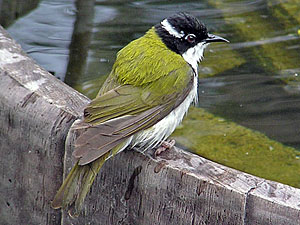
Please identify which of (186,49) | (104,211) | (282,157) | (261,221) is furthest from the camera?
(282,157)

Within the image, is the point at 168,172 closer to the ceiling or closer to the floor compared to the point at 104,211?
closer to the ceiling

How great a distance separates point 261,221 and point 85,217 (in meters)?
1.12

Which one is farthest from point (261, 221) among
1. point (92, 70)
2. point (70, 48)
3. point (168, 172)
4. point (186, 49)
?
point (70, 48)

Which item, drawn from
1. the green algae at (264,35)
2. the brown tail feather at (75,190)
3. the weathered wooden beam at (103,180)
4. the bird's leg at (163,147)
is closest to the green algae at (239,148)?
the green algae at (264,35)

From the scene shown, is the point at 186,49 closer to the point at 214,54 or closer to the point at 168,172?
the point at 168,172

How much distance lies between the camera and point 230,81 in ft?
22.7

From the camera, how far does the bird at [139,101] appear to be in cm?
372

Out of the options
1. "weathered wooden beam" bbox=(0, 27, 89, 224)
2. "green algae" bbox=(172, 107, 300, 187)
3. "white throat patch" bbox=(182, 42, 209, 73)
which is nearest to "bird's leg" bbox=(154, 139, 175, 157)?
"weathered wooden beam" bbox=(0, 27, 89, 224)

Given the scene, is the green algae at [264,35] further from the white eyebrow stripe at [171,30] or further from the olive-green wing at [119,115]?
the olive-green wing at [119,115]

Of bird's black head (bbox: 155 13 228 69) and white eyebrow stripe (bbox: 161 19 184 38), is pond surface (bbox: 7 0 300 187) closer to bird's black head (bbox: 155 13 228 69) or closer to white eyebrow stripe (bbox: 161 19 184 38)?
bird's black head (bbox: 155 13 228 69)

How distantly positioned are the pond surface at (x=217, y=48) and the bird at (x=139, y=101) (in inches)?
61.8

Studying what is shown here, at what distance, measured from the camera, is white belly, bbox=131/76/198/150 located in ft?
13.8

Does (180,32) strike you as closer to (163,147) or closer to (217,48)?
(163,147)

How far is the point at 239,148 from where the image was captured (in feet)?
19.8
